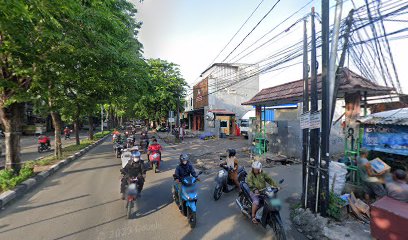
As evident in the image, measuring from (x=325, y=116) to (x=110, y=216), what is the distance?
16.8ft

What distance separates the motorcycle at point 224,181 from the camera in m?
6.57

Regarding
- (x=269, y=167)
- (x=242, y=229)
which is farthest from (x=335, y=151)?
(x=242, y=229)

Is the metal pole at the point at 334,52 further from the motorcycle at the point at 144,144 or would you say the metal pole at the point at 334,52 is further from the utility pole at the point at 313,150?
the motorcycle at the point at 144,144

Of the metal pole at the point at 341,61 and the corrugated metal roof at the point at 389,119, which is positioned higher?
→ the metal pole at the point at 341,61

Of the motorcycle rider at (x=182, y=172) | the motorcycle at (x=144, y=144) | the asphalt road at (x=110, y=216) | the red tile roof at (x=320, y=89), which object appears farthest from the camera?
the motorcycle at (x=144, y=144)

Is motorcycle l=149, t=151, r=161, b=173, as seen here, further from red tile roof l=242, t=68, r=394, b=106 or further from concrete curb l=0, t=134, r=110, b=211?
red tile roof l=242, t=68, r=394, b=106

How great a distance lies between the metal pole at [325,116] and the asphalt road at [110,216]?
3.55 ft

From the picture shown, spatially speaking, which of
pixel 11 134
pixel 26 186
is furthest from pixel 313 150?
pixel 11 134

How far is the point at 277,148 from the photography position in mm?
13000

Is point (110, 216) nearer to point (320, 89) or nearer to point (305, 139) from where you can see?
point (305, 139)

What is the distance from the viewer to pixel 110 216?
17.6ft

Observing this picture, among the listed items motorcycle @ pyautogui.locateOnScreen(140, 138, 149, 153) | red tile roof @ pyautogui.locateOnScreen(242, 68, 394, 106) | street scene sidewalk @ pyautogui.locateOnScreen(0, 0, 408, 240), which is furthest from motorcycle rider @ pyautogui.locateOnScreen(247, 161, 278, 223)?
motorcycle @ pyautogui.locateOnScreen(140, 138, 149, 153)

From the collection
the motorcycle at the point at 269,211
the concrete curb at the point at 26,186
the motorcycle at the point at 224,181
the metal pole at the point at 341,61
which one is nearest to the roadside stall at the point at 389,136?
the motorcycle at the point at 269,211

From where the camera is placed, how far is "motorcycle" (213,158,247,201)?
6570 millimetres
